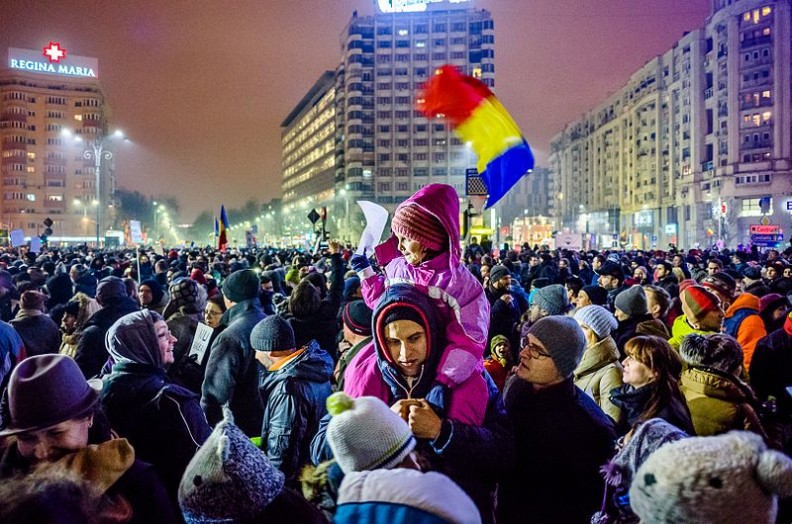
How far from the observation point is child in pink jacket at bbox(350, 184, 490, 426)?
2711mm

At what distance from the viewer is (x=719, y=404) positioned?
3701 millimetres

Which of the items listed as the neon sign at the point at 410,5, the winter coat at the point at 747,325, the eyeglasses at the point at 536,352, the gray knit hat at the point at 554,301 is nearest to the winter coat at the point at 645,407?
the eyeglasses at the point at 536,352

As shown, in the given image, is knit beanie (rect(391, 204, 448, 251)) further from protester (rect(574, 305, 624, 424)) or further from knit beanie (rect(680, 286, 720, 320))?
knit beanie (rect(680, 286, 720, 320))

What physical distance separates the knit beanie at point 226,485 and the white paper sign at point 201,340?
384 cm

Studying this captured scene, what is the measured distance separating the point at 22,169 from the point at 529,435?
136m

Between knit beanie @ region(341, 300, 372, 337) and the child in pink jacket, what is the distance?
2.07 meters

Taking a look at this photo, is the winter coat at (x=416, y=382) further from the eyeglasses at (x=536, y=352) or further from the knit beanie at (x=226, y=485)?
the knit beanie at (x=226, y=485)

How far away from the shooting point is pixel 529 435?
10.8ft

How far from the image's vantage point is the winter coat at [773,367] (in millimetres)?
5652

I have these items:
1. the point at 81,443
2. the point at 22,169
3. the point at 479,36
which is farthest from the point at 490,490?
the point at 22,169

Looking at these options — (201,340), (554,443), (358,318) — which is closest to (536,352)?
(554,443)

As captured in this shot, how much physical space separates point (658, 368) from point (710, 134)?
91.6m

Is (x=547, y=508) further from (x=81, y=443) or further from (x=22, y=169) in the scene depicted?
(x=22, y=169)

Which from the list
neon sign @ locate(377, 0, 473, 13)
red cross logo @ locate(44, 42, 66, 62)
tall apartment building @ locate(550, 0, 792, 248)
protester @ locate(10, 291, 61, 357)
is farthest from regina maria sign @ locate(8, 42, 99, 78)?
protester @ locate(10, 291, 61, 357)
